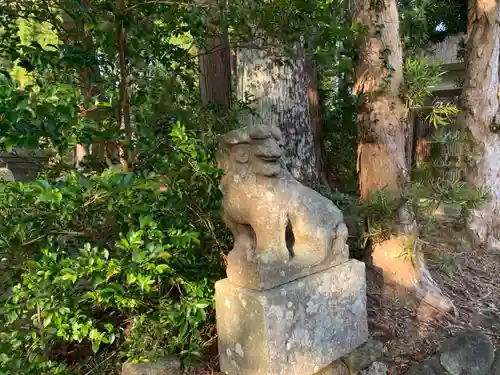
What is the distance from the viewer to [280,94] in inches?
115

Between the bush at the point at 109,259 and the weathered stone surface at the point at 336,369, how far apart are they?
642 millimetres

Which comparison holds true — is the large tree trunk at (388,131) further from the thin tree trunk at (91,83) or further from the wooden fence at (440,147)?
the thin tree trunk at (91,83)

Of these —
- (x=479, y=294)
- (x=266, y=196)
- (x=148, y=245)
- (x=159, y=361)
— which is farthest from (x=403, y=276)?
(x=148, y=245)

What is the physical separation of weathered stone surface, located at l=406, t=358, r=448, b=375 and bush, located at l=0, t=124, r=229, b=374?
1134 mm

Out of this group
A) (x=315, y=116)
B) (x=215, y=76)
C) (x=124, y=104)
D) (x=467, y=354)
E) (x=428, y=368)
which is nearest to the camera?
(x=124, y=104)

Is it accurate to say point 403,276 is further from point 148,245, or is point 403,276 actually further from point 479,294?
point 148,245

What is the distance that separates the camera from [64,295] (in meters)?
1.61

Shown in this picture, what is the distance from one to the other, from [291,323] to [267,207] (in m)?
0.54

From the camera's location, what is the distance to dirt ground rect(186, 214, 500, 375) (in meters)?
2.34

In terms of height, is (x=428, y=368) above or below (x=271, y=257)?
below

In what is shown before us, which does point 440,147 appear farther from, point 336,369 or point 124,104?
point 124,104

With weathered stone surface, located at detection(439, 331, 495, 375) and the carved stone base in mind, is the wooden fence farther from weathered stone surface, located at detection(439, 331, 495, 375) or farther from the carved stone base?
the carved stone base

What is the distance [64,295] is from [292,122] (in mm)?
2027

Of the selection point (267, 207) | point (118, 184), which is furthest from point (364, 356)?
point (118, 184)
